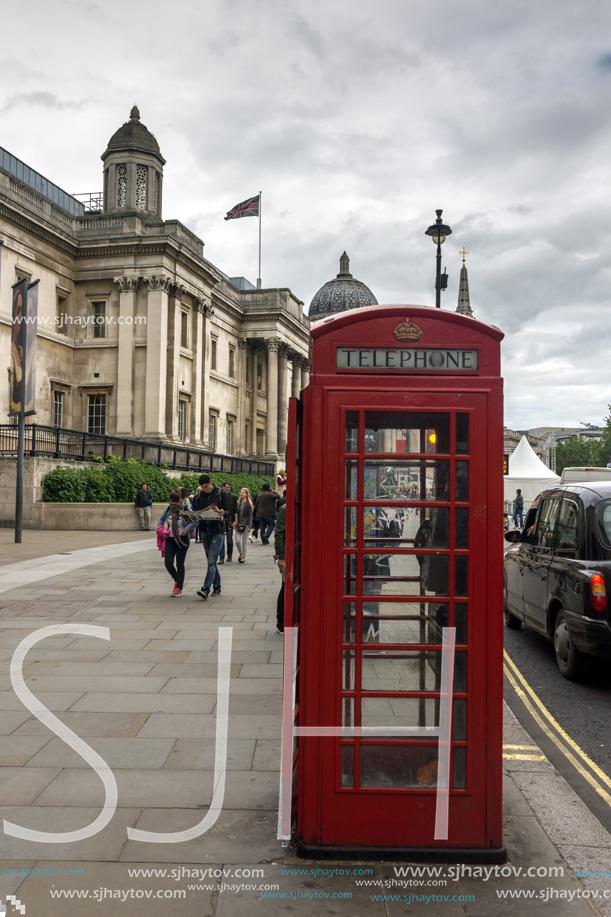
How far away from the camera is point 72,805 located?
3.85m

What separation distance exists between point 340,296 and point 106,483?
2809 inches

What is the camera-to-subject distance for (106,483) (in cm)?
2455

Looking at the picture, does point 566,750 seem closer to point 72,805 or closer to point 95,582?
point 72,805

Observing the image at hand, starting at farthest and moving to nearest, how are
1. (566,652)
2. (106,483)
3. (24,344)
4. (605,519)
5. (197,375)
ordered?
1. (197,375)
2. (106,483)
3. (24,344)
4. (566,652)
5. (605,519)

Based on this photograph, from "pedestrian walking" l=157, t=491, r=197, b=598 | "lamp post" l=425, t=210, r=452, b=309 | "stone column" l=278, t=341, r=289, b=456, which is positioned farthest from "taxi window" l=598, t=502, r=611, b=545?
"stone column" l=278, t=341, r=289, b=456

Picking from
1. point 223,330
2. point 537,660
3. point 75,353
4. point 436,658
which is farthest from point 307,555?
point 223,330

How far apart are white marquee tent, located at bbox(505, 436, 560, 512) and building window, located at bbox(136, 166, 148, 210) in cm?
2702

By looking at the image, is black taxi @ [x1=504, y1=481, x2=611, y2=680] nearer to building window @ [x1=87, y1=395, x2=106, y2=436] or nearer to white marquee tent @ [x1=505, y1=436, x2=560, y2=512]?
white marquee tent @ [x1=505, y1=436, x2=560, y2=512]

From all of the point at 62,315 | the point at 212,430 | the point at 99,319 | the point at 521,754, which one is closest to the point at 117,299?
the point at 99,319

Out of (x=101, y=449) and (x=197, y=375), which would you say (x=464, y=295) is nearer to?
(x=197, y=375)

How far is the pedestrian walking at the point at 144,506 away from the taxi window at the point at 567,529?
17422mm

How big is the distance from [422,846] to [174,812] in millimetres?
1283

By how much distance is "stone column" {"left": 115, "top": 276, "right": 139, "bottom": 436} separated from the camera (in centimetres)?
4034

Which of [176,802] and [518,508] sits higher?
[518,508]
